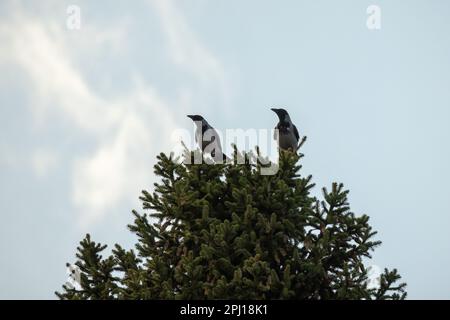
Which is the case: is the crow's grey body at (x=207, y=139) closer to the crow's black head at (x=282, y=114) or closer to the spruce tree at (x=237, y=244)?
the crow's black head at (x=282, y=114)

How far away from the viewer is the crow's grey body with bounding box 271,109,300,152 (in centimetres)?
1642

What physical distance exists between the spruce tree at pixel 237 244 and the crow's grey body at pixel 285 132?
4.71 m

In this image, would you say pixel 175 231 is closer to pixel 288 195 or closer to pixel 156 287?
pixel 156 287

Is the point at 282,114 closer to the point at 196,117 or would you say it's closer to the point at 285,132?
the point at 285,132

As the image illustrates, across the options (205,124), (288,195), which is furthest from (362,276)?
(205,124)

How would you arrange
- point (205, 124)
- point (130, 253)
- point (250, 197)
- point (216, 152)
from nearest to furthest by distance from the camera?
1. point (250, 197)
2. point (130, 253)
3. point (216, 152)
4. point (205, 124)

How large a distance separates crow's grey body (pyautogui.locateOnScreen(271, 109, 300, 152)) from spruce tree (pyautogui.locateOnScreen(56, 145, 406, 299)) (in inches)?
186

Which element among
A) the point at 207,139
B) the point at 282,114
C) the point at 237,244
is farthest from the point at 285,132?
the point at 237,244

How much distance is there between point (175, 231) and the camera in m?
11.3

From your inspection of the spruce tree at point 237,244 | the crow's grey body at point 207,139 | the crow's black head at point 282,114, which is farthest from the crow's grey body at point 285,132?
the spruce tree at point 237,244

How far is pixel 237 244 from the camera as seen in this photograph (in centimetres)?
1038

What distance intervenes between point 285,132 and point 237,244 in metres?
→ 6.52

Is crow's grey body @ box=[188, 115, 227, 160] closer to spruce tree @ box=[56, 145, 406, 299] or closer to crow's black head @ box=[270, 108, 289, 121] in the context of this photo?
crow's black head @ box=[270, 108, 289, 121]
